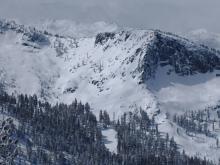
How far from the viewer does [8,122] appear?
73.8m

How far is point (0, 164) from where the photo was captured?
7538 centimetres

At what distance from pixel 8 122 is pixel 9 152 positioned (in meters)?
4.04

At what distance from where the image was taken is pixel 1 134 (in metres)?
74.3

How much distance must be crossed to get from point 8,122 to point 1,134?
→ 185 centimetres

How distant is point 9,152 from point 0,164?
1934 mm

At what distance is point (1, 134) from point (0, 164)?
399 cm

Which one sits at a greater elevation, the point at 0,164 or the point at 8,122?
the point at 8,122

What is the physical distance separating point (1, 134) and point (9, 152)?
2.59 metres

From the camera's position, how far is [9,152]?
75.1 meters

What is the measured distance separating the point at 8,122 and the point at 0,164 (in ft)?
18.7
